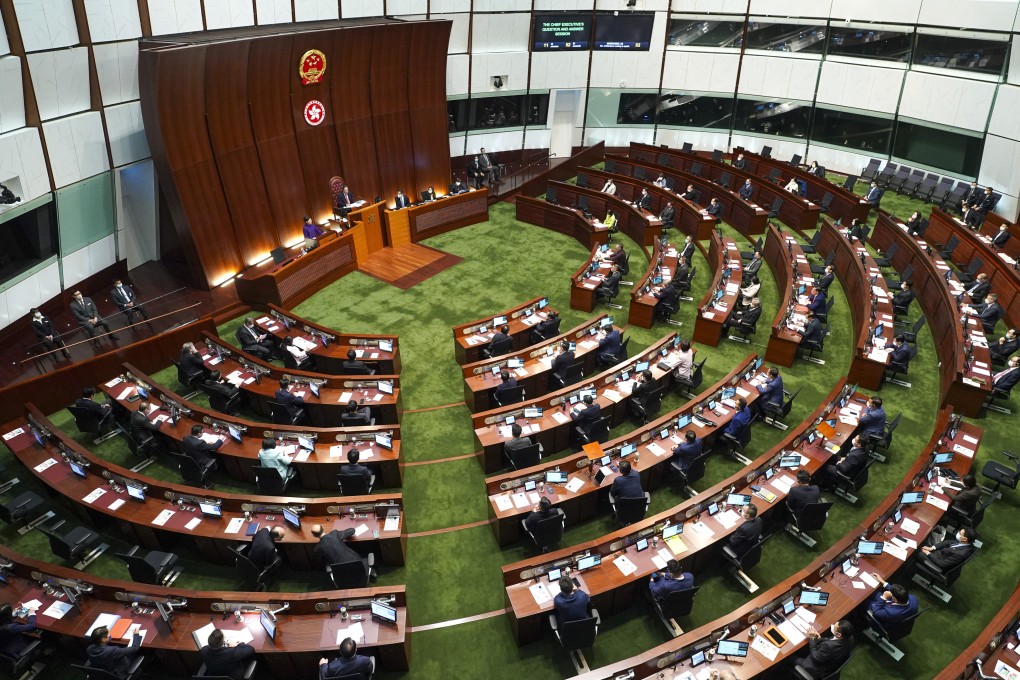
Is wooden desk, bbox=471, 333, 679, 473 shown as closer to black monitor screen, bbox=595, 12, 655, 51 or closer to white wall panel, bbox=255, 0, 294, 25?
white wall panel, bbox=255, 0, 294, 25

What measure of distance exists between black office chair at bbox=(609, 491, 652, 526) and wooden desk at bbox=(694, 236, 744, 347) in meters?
5.31

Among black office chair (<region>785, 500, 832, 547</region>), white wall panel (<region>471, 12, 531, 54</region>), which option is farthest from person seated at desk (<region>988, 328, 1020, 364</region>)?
white wall panel (<region>471, 12, 531, 54</region>)

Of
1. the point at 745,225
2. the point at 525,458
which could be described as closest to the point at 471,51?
the point at 745,225

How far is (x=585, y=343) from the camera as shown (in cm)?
1124

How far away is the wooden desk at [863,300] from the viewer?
422 inches

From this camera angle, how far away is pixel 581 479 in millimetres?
8234

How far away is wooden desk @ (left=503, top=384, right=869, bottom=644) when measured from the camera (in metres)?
6.76

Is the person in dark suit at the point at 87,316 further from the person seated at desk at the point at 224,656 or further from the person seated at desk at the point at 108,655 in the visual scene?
the person seated at desk at the point at 224,656

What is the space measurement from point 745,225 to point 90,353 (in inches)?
599

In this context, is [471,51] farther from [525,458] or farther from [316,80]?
[525,458]

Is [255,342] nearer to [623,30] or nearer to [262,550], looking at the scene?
[262,550]

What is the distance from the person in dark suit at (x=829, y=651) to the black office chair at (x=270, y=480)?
639 centimetres

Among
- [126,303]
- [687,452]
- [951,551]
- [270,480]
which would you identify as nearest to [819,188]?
[687,452]

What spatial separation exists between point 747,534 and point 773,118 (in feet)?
59.9
